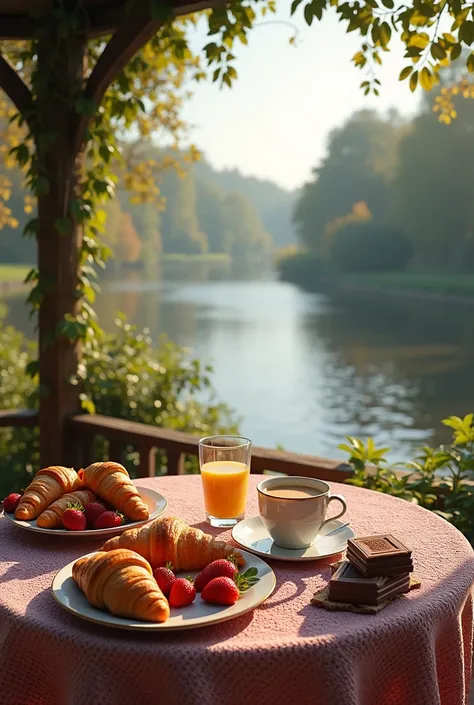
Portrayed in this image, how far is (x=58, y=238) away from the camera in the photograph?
10.2 feet

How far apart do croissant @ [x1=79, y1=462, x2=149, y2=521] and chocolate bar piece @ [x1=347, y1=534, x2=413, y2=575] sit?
0.42 metres

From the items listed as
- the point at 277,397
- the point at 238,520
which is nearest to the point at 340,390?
the point at 277,397

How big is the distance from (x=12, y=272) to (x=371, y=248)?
17490 mm

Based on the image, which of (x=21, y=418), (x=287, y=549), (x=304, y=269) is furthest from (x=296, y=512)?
(x=304, y=269)

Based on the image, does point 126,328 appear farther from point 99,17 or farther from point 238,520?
point 238,520

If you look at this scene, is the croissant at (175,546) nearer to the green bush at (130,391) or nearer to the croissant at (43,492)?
the croissant at (43,492)

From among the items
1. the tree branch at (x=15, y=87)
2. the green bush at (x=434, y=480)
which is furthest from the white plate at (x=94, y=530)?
the tree branch at (x=15, y=87)

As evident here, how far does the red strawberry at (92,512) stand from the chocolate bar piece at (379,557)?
18.2 inches

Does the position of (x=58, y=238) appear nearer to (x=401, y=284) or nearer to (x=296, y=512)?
(x=296, y=512)

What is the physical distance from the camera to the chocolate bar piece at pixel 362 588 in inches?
43.7

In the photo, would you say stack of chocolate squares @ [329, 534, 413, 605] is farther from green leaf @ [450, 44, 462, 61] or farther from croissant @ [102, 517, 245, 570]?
green leaf @ [450, 44, 462, 61]

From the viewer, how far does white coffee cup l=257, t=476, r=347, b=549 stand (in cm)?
125

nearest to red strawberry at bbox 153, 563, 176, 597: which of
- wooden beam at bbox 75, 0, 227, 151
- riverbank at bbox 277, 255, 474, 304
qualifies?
wooden beam at bbox 75, 0, 227, 151

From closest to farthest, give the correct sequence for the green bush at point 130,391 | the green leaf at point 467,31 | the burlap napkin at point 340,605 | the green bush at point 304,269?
1. the burlap napkin at point 340,605
2. the green leaf at point 467,31
3. the green bush at point 130,391
4. the green bush at point 304,269
